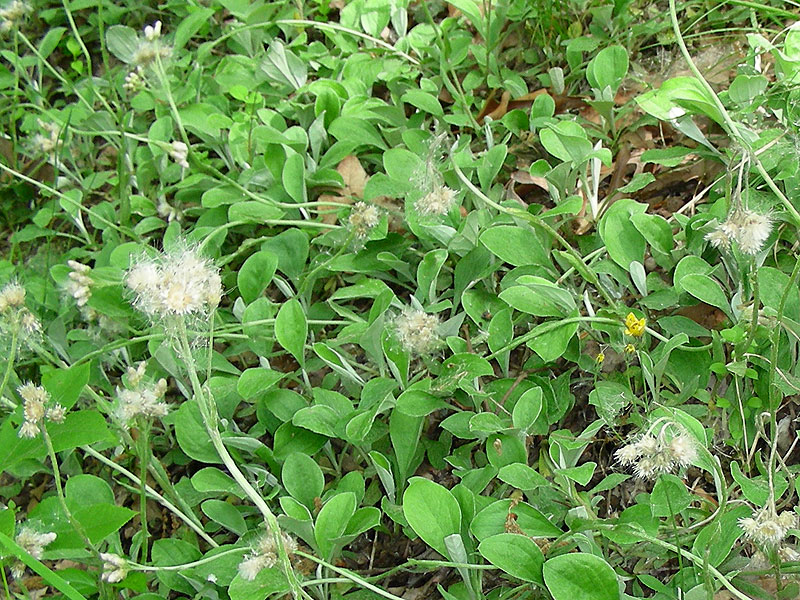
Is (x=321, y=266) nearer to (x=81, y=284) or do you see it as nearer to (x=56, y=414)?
(x=81, y=284)

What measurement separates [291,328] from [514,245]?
1.71ft

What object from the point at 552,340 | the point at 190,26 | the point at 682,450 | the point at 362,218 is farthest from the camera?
the point at 190,26

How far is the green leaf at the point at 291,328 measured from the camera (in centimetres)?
164

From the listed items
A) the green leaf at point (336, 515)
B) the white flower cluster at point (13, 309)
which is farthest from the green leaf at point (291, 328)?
the white flower cluster at point (13, 309)

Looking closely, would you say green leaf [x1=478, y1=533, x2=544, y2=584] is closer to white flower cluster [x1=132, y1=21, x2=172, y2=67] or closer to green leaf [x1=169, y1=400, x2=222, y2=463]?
green leaf [x1=169, y1=400, x2=222, y2=463]

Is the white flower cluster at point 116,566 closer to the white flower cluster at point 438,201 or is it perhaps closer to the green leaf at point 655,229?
the white flower cluster at point 438,201

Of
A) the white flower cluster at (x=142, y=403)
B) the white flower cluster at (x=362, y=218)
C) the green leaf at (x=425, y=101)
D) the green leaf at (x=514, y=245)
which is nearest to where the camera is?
the white flower cluster at (x=142, y=403)

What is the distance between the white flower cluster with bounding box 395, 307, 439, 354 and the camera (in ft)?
5.10

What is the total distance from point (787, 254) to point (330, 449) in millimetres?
1057

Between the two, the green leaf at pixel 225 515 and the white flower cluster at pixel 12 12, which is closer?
the green leaf at pixel 225 515

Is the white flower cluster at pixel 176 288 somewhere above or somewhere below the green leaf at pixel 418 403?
→ above

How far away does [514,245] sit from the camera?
164 centimetres

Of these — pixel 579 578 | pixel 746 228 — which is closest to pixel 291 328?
pixel 579 578

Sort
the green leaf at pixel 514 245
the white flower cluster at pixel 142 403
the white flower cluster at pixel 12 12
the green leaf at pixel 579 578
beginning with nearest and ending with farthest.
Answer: the green leaf at pixel 579 578, the white flower cluster at pixel 142 403, the green leaf at pixel 514 245, the white flower cluster at pixel 12 12
